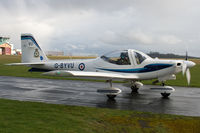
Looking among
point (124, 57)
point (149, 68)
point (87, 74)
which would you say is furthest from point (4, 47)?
point (149, 68)

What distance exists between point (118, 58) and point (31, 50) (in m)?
6.48

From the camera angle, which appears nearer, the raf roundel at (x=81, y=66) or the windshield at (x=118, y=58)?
the windshield at (x=118, y=58)

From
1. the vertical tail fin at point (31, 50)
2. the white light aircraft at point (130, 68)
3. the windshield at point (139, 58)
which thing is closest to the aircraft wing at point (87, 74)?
the white light aircraft at point (130, 68)

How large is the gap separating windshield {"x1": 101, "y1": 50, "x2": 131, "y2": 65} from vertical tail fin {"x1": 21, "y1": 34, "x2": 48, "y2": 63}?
5024 mm

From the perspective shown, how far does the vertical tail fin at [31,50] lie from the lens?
1430cm

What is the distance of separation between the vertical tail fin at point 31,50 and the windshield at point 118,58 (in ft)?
16.5

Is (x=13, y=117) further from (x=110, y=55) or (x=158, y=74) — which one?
(x=158, y=74)

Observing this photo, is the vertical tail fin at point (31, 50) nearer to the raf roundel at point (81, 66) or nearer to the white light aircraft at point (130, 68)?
the white light aircraft at point (130, 68)

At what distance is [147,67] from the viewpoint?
36.5ft

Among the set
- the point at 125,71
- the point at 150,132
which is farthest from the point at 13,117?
the point at 125,71

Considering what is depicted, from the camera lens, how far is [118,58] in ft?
38.1

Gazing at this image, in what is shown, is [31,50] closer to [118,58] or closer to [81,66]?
[81,66]

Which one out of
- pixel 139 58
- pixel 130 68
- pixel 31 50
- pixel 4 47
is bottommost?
pixel 130 68

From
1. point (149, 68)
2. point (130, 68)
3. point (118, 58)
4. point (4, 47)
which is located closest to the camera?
point (149, 68)
